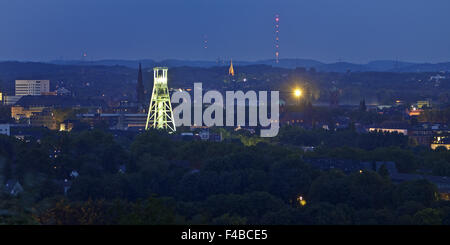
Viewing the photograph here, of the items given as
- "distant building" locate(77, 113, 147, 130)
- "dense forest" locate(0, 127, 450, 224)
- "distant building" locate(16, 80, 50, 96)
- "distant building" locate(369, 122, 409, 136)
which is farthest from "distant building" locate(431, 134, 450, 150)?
"distant building" locate(16, 80, 50, 96)

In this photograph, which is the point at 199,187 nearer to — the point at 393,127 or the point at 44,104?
the point at 393,127

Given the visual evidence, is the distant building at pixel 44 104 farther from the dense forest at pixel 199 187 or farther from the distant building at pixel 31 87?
the dense forest at pixel 199 187

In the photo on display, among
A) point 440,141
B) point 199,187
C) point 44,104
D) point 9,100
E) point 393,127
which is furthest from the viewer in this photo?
point 9,100

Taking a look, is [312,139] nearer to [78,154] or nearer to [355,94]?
[78,154]

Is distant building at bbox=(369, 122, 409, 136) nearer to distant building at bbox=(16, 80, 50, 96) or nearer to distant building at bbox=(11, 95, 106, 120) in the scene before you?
distant building at bbox=(11, 95, 106, 120)

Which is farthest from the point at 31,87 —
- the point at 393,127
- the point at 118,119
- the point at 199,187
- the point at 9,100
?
the point at 199,187
